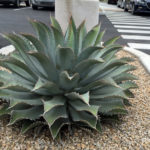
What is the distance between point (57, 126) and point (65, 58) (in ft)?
1.96

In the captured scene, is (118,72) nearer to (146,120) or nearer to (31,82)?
(146,120)

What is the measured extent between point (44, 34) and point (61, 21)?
2.42 m

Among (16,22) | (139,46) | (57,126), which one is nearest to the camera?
(57,126)

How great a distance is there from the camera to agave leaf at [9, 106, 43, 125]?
2.19m

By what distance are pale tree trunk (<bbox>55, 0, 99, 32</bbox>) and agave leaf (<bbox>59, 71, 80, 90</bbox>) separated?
2503mm

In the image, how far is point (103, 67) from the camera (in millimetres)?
2498

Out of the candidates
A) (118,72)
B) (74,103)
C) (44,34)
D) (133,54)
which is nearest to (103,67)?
(118,72)

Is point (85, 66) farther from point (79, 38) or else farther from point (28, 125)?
point (28, 125)

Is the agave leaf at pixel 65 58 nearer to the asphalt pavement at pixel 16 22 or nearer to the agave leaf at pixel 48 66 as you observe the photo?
the agave leaf at pixel 48 66

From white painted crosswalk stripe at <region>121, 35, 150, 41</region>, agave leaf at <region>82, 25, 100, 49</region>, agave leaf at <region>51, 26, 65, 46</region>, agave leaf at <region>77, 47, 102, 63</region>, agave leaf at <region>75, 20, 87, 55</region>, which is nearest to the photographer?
agave leaf at <region>77, 47, 102, 63</region>

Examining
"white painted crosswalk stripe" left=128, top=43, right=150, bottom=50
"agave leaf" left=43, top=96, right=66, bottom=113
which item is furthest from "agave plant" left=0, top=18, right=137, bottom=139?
"white painted crosswalk stripe" left=128, top=43, right=150, bottom=50

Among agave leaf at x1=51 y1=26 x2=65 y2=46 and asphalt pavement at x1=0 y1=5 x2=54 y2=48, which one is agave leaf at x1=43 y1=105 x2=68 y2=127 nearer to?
agave leaf at x1=51 y1=26 x2=65 y2=46

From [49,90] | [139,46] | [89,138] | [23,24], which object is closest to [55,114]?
[49,90]

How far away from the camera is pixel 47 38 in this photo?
2488mm
